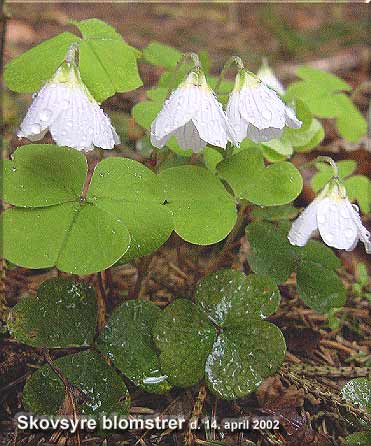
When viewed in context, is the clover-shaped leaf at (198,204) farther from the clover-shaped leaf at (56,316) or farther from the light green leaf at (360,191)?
the light green leaf at (360,191)

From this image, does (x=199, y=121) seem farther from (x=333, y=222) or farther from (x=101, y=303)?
(x=101, y=303)

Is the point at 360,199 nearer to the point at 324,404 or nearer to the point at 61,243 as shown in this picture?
the point at 324,404

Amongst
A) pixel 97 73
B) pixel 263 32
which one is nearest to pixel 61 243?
pixel 97 73

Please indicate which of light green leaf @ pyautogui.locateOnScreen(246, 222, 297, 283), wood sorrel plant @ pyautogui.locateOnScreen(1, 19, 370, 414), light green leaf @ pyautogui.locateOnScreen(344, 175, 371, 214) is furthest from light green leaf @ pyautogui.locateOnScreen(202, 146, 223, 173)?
light green leaf @ pyautogui.locateOnScreen(344, 175, 371, 214)

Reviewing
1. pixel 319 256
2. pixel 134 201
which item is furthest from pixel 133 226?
pixel 319 256

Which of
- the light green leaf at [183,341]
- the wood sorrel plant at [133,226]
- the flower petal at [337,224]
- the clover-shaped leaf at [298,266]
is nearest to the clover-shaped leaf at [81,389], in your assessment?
the wood sorrel plant at [133,226]

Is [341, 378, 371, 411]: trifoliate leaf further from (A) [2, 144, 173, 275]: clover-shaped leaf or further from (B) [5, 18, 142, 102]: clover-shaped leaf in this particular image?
(B) [5, 18, 142, 102]: clover-shaped leaf

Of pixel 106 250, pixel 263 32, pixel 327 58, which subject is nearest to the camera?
pixel 106 250
